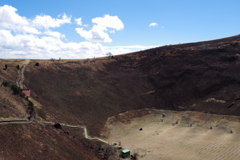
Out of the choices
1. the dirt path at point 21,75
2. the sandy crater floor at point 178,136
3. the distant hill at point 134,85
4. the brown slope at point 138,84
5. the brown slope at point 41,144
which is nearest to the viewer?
the brown slope at point 41,144

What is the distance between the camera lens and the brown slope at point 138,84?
1752 inches

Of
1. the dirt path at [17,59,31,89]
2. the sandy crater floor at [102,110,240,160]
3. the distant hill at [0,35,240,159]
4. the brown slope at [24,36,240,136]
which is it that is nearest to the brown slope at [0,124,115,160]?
the distant hill at [0,35,240,159]

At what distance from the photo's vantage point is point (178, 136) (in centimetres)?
3741

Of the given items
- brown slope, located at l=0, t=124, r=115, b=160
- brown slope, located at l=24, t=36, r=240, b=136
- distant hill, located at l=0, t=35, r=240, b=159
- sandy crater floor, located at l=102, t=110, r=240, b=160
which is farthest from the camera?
brown slope, located at l=24, t=36, r=240, b=136

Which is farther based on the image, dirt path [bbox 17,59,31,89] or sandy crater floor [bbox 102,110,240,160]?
dirt path [bbox 17,59,31,89]

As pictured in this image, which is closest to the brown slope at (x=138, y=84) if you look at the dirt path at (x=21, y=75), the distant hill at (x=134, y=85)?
the distant hill at (x=134, y=85)

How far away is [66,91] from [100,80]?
13842 mm

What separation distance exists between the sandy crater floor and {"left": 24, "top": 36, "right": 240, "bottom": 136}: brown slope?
10.9ft

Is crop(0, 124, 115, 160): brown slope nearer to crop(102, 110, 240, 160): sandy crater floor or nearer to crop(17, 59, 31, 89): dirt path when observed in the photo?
crop(102, 110, 240, 160): sandy crater floor

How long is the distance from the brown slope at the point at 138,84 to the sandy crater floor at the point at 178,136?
10.9 feet

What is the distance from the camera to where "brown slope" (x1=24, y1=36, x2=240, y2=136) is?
44.5 metres

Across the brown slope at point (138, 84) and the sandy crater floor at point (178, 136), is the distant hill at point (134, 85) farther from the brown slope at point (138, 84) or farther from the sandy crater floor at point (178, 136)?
the sandy crater floor at point (178, 136)

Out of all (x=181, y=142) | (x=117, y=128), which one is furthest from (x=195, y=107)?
(x=117, y=128)

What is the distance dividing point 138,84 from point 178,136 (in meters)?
26.4
